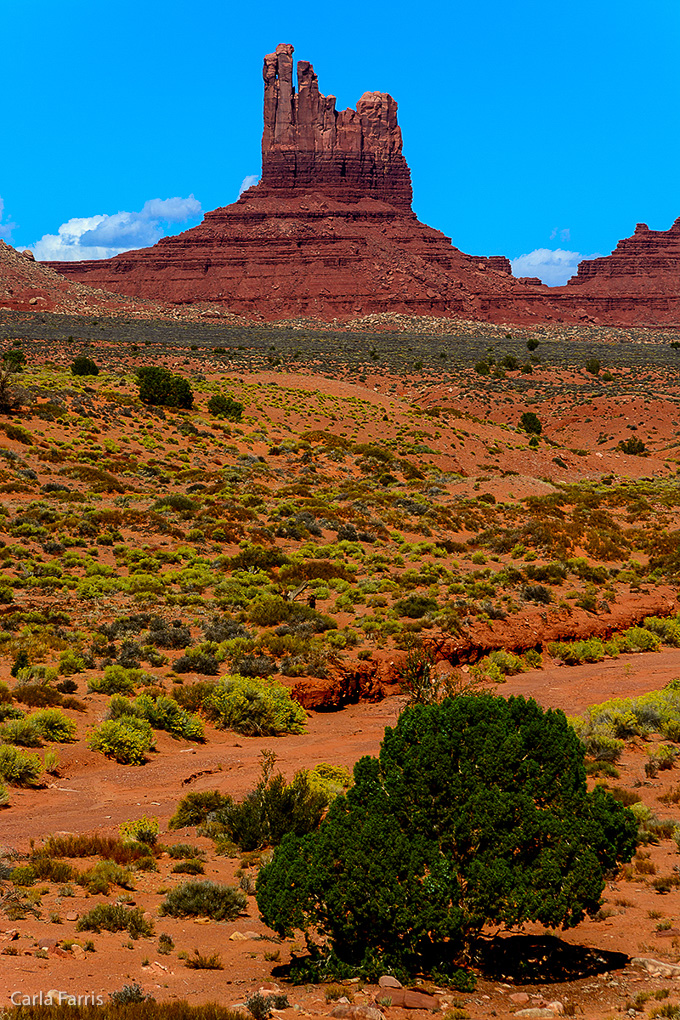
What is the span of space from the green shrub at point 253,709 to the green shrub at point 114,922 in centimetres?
696

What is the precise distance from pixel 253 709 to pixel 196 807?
160 inches

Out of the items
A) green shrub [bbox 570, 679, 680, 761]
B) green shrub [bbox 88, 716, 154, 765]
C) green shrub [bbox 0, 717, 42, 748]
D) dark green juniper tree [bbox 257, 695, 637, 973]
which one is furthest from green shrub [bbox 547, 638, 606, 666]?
dark green juniper tree [bbox 257, 695, 637, 973]

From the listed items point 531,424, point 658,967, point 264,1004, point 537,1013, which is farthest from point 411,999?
point 531,424

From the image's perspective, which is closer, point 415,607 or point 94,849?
point 94,849

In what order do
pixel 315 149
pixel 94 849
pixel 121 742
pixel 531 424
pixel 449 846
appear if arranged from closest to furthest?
pixel 449 846
pixel 94 849
pixel 121 742
pixel 531 424
pixel 315 149

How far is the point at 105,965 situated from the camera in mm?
7207

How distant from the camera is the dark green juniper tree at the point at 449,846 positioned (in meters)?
7.40

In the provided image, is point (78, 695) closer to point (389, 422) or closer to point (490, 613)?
point (490, 613)

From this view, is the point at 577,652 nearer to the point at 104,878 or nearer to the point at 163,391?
the point at 104,878

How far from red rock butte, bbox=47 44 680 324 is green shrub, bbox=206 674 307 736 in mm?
145877

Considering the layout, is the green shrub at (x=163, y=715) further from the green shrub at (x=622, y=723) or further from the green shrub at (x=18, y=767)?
the green shrub at (x=622, y=723)

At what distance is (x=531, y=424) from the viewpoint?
56219 millimetres

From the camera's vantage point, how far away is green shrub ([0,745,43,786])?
11789 millimetres

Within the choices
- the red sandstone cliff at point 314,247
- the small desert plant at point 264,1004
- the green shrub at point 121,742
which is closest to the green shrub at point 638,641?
the green shrub at point 121,742
